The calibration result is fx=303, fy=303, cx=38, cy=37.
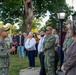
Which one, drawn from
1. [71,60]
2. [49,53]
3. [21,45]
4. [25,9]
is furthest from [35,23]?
[71,60]

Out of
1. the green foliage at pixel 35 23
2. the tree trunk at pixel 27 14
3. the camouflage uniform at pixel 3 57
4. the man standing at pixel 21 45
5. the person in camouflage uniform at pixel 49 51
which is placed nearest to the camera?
the camouflage uniform at pixel 3 57

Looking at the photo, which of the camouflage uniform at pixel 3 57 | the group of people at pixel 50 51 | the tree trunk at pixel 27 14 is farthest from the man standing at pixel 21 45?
the tree trunk at pixel 27 14

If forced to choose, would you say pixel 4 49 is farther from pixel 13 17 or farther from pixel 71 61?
pixel 13 17

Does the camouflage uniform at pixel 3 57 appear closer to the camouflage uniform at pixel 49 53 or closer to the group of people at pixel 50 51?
the group of people at pixel 50 51

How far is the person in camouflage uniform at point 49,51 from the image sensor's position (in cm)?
965

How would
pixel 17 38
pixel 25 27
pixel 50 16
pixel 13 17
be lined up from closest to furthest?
pixel 17 38 → pixel 25 27 → pixel 13 17 → pixel 50 16

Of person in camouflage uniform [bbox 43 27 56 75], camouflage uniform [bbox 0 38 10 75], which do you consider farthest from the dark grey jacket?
person in camouflage uniform [bbox 43 27 56 75]

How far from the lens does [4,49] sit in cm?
679

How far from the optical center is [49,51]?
32.0 ft

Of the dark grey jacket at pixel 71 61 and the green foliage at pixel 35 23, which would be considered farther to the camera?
the green foliage at pixel 35 23

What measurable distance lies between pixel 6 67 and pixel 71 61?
7.81 feet

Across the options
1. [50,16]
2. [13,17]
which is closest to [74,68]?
[13,17]

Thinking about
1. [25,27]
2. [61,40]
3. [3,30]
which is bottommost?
[25,27]

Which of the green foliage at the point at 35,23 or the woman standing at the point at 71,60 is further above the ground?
the woman standing at the point at 71,60
